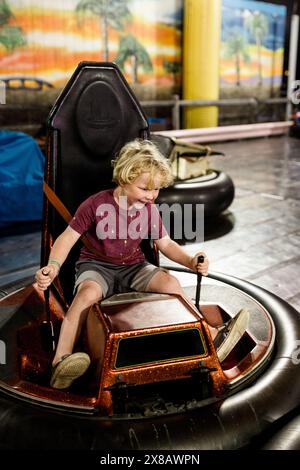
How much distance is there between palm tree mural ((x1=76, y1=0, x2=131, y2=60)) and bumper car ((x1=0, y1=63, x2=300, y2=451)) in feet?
14.7

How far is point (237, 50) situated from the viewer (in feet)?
22.4

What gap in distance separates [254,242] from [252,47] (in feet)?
18.5

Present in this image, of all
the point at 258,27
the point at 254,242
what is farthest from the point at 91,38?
the point at 254,242

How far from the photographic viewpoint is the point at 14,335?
113 centimetres

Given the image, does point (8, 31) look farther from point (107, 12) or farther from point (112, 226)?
point (112, 226)

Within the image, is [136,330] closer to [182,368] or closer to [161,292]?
[182,368]

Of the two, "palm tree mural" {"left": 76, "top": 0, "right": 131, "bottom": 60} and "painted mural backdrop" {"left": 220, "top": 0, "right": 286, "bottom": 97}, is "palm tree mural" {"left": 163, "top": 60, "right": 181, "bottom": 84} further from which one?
"painted mural backdrop" {"left": 220, "top": 0, "right": 286, "bottom": 97}

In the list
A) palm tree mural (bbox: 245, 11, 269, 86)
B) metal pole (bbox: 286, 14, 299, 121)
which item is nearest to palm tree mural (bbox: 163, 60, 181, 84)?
palm tree mural (bbox: 245, 11, 269, 86)

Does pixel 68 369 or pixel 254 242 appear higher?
pixel 68 369

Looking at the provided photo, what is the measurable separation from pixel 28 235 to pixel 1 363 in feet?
4.70

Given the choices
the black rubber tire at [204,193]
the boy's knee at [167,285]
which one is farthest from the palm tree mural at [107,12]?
the boy's knee at [167,285]

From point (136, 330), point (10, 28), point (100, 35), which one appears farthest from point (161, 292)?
point (100, 35)

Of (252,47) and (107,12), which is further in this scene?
(252,47)

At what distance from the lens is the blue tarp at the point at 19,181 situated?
2.44 meters
